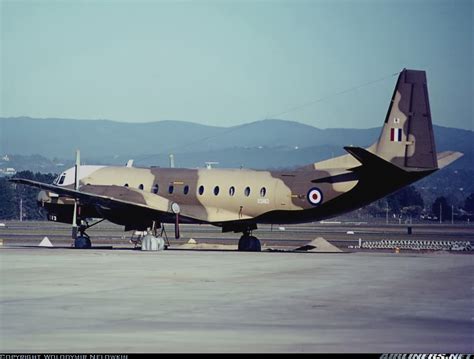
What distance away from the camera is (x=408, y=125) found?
46.5m

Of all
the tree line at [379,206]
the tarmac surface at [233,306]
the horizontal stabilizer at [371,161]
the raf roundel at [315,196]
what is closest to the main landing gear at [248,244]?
the raf roundel at [315,196]

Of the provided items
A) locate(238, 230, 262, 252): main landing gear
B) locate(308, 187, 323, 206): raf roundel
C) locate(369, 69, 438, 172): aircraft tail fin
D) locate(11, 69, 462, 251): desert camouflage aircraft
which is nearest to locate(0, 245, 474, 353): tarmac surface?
locate(11, 69, 462, 251): desert camouflage aircraft

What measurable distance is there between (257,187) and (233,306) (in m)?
25.3

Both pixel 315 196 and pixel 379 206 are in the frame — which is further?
pixel 379 206

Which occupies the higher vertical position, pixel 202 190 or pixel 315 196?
pixel 202 190

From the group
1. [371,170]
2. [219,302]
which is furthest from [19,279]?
[371,170]

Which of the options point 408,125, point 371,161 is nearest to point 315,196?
point 371,161

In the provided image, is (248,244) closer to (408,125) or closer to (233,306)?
(408,125)

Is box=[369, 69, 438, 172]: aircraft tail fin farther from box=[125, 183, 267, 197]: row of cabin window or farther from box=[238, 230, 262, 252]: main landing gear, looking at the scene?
box=[238, 230, 262, 252]: main landing gear

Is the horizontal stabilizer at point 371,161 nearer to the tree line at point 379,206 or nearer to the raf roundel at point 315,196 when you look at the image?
the raf roundel at point 315,196

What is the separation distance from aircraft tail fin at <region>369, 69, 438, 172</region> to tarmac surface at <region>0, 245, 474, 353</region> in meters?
7.90

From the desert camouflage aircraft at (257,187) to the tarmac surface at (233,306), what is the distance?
7632 millimetres

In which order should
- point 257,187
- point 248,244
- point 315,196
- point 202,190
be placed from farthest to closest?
1. point 248,244
2. point 202,190
3. point 257,187
4. point 315,196

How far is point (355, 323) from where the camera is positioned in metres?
21.3
